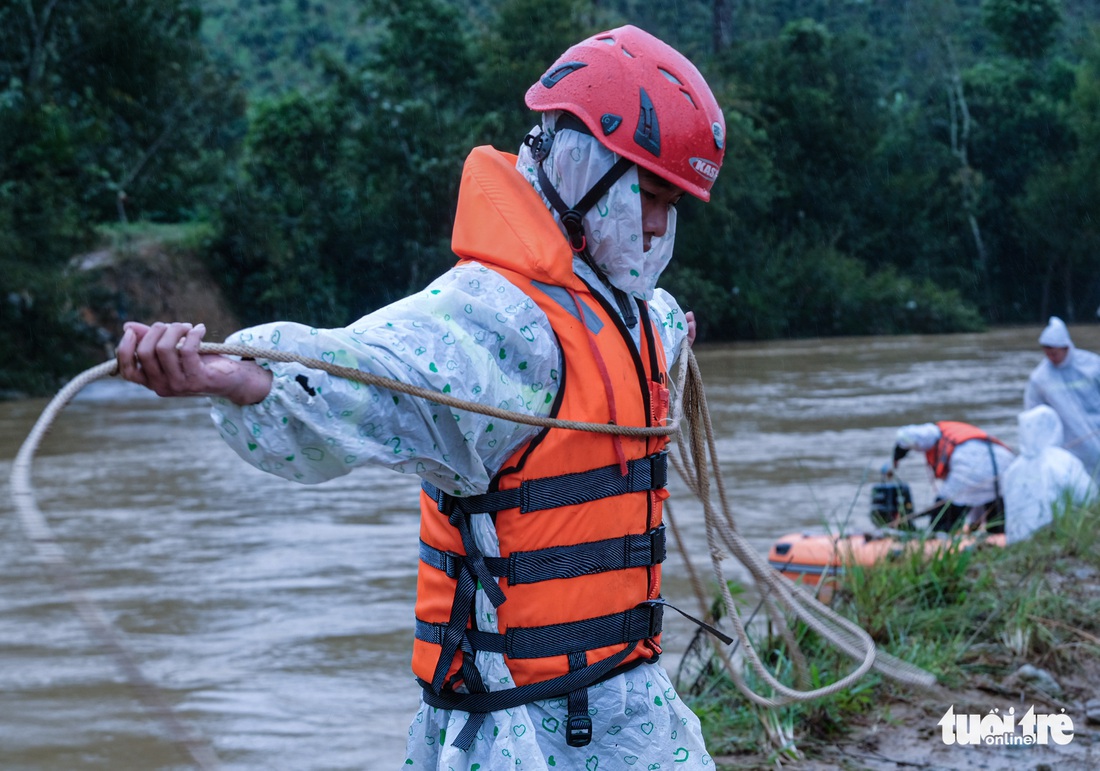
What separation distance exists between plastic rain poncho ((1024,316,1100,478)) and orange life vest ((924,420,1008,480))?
2.97 feet

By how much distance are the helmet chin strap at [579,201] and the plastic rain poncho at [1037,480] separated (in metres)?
4.89

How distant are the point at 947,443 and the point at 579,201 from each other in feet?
19.9

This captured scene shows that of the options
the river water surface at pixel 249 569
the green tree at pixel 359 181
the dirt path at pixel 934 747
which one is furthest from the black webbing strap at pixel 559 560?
the green tree at pixel 359 181

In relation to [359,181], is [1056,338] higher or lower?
lower

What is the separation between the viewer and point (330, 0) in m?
54.7

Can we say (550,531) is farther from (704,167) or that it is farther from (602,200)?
(704,167)

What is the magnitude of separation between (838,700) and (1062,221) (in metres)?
40.7

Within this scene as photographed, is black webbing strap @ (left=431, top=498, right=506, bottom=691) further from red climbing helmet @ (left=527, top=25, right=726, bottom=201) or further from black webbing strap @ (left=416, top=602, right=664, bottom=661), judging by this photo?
red climbing helmet @ (left=527, top=25, right=726, bottom=201)

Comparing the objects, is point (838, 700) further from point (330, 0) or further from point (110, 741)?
point (330, 0)

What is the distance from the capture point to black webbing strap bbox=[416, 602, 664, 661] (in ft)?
7.36

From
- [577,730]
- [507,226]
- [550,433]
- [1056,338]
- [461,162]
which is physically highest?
[461,162]

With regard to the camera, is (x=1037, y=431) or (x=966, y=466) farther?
(x=966, y=466)

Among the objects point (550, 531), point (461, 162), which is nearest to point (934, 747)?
point (550, 531)

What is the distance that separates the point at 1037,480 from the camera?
705 centimetres
